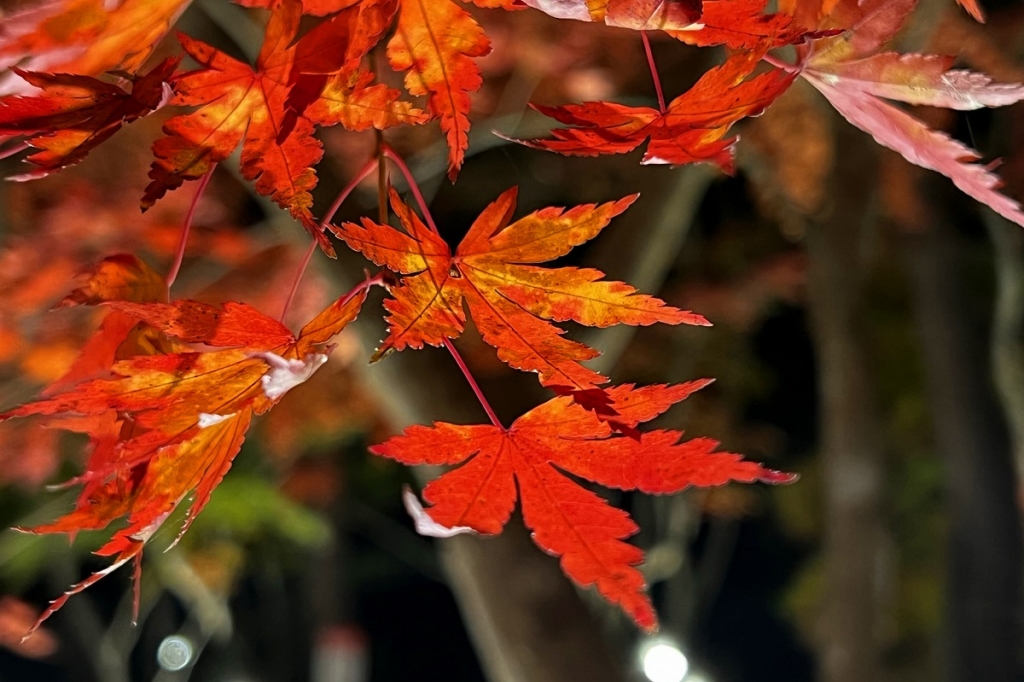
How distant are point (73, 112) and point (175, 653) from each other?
4227 mm

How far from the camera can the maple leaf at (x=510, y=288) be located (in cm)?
29

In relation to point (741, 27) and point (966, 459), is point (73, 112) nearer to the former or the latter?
point (741, 27)

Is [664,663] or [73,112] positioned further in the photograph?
[664,663]

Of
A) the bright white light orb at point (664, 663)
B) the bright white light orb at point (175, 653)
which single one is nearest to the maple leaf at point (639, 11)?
the bright white light orb at point (664, 663)

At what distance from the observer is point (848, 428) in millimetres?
1738

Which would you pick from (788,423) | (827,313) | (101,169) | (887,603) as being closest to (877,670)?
(887,603)

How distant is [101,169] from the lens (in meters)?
1.73

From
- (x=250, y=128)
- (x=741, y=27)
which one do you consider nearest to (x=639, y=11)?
(x=741, y=27)

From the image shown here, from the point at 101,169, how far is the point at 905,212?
2348 millimetres

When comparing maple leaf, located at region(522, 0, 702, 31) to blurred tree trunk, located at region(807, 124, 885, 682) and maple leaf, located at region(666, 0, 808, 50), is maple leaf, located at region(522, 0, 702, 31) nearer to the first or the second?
maple leaf, located at region(666, 0, 808, 50)

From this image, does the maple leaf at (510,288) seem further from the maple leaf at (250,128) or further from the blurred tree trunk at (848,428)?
the blurred tree trunk at (848,428)

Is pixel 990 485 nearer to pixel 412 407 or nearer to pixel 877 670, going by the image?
pixel 877 670

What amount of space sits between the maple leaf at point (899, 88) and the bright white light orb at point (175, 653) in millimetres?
4209

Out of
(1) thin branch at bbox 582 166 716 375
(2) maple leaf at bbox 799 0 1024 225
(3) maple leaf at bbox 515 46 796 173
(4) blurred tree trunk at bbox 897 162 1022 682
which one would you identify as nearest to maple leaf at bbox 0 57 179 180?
(3) maple leaf at bbox 515 46 796 173
